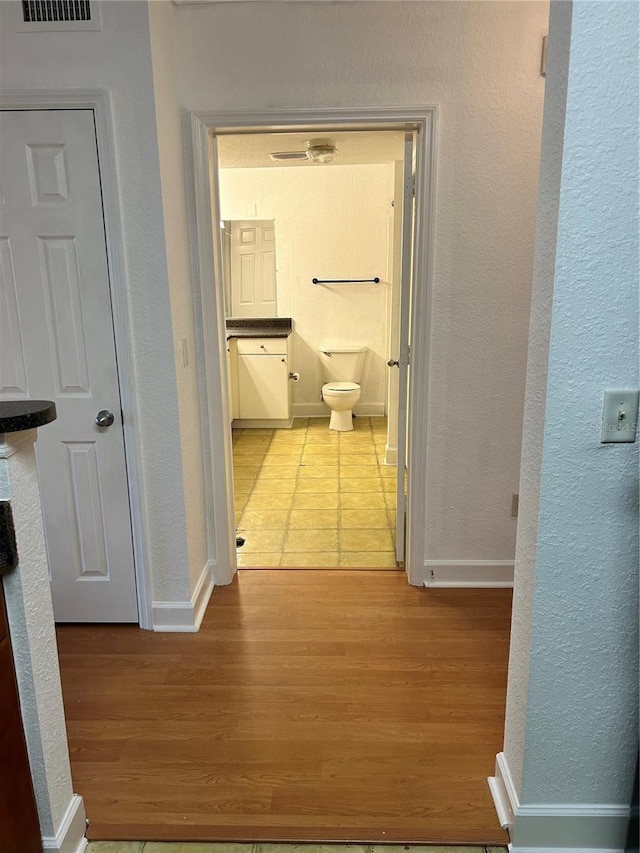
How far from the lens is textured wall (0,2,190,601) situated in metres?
1.97

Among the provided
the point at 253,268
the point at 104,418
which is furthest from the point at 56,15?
the point at 253,268

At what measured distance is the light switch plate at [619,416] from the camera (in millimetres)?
1242

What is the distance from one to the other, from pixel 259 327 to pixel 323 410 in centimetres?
111

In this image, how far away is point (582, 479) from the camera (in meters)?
1.29

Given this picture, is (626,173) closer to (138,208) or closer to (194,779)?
(138,208)

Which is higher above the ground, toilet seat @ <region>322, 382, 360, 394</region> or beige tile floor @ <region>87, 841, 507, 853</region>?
toilet seat @ <region>322, 382, 360, 394</region>

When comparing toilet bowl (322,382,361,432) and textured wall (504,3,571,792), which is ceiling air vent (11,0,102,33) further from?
toilet bowl (322,382,361,432)

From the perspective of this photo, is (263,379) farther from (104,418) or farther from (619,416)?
(619,416)

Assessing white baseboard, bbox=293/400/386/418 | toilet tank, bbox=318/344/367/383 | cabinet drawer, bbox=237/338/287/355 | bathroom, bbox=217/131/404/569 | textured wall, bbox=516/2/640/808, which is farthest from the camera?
white baseboard, bbox=293/400/386/418

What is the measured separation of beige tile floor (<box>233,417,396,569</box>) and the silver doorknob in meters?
1.16

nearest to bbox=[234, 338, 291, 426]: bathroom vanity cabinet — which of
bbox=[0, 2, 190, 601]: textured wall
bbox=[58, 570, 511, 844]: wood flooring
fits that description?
bbox=[58, 570, 511, 844]: wood flooring

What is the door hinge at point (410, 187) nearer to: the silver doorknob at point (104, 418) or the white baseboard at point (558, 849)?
the silver doorknob at point (104, 418)

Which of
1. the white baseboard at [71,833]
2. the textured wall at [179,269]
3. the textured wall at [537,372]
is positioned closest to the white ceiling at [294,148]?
the textured wall at [179,269]

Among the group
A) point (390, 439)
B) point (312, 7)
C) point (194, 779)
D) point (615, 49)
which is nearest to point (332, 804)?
point (194, 779)
